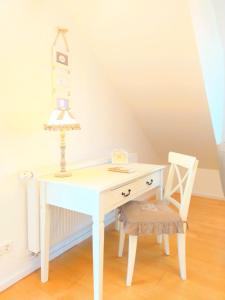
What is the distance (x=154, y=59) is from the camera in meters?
2.16

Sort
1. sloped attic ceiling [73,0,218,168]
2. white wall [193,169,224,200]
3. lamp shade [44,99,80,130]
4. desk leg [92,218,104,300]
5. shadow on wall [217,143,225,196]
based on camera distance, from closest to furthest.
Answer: desk leg [92,218,104,300] < lamp shade [44,99,80,130] < sloped attic ceiling [73,0,218,168] < shadow on wall [217,143,225,196] < white wall [193,169,224,200]

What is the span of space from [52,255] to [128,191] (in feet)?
2.78

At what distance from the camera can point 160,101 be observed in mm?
2609

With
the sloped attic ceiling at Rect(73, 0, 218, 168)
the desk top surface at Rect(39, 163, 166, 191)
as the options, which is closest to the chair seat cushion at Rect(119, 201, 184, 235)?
the desk top surface at Rect(39, 163, 166, 191)

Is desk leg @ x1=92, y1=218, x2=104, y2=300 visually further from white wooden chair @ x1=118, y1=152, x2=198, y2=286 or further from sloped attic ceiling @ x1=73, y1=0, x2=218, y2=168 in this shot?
sloped attic ceiling @ x1=73, y1=0, x2=218, y2=168

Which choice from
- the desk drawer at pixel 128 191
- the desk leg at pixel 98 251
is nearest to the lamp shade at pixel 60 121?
the desk drawer at pixel 128 191

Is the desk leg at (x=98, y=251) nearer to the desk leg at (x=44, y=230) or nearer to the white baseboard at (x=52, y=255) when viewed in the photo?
the desk leg at (x=44, y=230)

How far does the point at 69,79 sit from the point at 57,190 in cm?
93

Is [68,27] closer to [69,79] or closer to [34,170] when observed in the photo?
[69,79]

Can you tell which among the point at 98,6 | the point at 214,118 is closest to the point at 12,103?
the point at 98,6

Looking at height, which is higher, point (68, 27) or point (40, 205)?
point (68, 27)

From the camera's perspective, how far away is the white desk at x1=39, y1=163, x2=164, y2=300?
1402 millimetres

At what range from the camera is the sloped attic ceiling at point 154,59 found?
1.82 meters

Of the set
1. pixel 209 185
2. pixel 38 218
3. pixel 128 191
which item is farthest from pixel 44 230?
pixel 209 185
